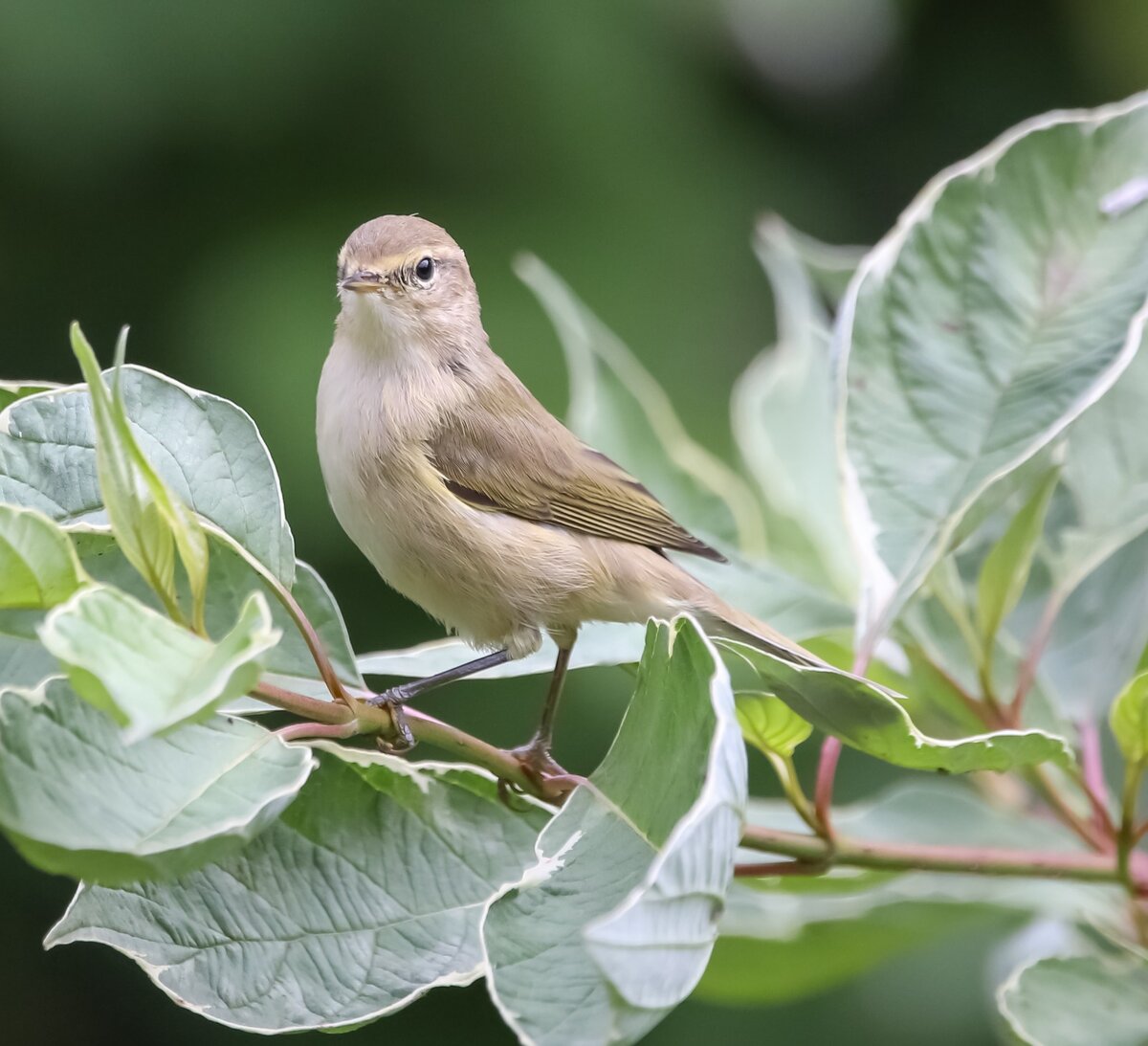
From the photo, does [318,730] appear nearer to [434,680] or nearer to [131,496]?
[131,496]

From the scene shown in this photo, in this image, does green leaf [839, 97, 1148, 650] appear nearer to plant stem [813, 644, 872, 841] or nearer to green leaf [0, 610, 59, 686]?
plant stem [813, 644, 872, 841]

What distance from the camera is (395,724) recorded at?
1.26m

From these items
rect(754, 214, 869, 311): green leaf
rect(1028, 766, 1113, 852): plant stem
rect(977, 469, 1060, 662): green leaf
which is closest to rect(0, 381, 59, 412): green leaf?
rect(977, 469, 1060, 662): green leaf

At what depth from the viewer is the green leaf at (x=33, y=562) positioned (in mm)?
963

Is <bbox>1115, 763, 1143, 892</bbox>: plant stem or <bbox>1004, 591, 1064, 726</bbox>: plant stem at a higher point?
<bbox>1004, 591, 1064, 726</bbox>: plant stem

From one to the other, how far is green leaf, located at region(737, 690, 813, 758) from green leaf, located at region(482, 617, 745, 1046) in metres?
0.23

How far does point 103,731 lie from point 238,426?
355 mm

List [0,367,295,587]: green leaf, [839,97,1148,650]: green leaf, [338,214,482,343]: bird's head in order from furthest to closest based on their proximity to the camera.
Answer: [338,214,482,343]: bird's head → [839,97,1148,650]: green leaf → [0,367,295,587]: green leaf

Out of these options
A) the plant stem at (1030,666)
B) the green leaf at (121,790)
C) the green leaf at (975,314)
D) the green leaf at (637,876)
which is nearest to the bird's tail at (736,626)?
the green leaf at (975,314)

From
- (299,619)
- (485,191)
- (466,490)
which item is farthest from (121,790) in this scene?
(485,191)

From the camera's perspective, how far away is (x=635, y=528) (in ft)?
5.84

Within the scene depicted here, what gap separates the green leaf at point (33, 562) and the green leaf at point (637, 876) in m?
0.41

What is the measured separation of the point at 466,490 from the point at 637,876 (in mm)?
722

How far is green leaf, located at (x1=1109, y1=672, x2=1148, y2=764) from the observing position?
131 cm
